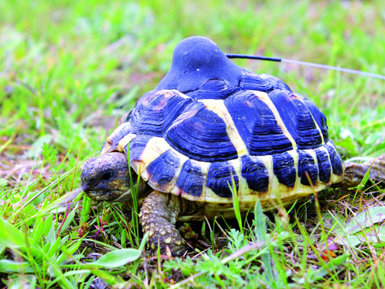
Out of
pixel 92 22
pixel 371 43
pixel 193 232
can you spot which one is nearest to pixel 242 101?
pixel 193 232

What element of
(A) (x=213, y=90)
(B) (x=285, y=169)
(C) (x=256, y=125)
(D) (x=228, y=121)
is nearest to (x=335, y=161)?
(B) (x=285, y=169)

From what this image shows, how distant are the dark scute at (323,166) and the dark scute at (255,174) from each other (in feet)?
1.14

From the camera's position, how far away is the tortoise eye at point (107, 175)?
6.40 ft

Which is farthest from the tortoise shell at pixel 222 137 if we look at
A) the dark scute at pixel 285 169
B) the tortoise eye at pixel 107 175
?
the tortoise eye at pixel 107 175

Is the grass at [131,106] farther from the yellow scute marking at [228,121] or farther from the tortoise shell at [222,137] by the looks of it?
the yellow scute marking at [228,121]

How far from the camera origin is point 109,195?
1986mm

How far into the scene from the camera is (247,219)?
81.5 inches

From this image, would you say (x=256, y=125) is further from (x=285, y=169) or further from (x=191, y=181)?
(x=191, y=181)

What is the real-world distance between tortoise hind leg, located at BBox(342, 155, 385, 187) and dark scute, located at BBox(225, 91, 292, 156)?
19.7 inches

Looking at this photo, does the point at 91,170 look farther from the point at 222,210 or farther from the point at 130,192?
the point at 222,210

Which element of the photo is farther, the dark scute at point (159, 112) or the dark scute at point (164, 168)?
the dark scute at point (159, 112)

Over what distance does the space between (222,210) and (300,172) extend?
1.47 ft

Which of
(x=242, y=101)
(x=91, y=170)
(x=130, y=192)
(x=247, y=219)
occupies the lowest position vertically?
(x=247, y=219)

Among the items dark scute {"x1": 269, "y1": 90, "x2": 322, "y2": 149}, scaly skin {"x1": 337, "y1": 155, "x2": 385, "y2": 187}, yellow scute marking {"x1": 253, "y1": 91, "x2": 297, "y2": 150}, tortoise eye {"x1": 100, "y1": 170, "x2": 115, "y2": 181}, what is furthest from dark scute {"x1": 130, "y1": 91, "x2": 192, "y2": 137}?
scaly skin {"x1": 337, "y1": 155, "x2": 385, "y2": 187}
